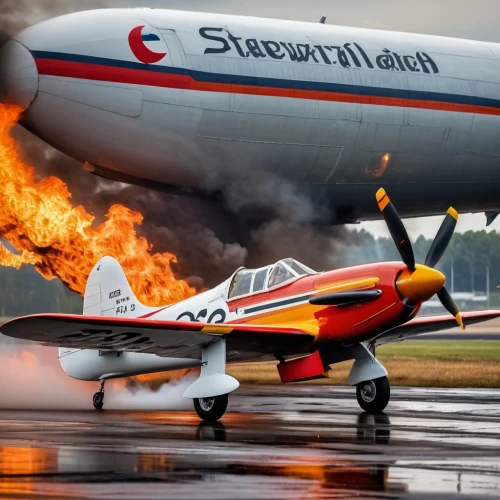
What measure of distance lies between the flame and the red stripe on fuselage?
1592mm

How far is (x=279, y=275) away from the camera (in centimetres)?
2138

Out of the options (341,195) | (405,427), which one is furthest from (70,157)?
(405,427)

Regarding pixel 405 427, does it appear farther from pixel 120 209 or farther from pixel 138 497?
pixel 120 209

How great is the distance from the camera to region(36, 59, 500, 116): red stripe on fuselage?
2844 centimetres

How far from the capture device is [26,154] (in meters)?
30.1

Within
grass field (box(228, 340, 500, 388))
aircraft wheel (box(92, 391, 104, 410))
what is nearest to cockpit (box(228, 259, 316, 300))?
aircraft wheel (box(92, 391, 104, 410))

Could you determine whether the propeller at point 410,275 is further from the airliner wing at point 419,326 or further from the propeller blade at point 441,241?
the airliner wing at point 419,326

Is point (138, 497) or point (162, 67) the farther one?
point (162, 67)

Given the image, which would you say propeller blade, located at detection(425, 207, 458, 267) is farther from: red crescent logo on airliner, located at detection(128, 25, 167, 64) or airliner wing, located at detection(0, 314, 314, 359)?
red crescent logo on airliner, located at detection(128, 25, 167, 64)

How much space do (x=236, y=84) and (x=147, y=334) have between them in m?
12.2

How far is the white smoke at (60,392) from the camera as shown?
2429 cm

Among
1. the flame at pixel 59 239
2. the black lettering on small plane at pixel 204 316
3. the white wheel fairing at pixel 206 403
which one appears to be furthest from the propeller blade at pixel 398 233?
the flame at pixel 59 239

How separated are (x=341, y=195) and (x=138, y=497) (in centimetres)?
2408

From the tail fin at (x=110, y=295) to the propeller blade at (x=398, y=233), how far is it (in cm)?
588
